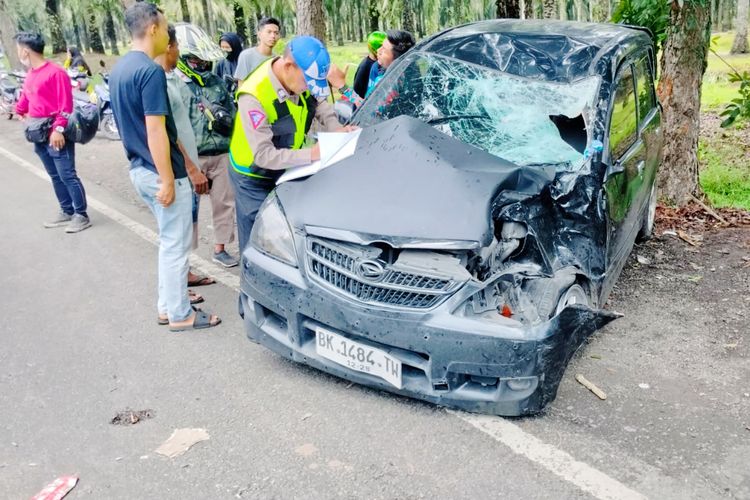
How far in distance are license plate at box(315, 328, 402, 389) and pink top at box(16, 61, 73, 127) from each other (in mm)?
4333

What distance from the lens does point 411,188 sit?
3.32 metres

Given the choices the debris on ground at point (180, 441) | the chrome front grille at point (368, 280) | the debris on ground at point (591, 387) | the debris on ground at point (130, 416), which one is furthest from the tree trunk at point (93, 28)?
the debris on ground at point (591, 387)

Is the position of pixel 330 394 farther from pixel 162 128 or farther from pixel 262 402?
pixel 162 128

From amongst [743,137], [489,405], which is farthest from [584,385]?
[743,137]

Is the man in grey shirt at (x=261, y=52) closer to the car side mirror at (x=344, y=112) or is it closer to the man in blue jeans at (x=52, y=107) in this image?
the man in blue jeans at (x=52, y=107)

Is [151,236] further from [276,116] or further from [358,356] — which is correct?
[358,356]

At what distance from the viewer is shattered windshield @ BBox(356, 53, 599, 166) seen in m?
3.92

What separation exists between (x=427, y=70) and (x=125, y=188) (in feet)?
16.0

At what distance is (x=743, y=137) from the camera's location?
1041 centimetres

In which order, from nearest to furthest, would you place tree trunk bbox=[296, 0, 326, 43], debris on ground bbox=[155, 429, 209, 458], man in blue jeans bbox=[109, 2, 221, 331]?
debris on ground bbox=[155, 429, 209, 458], man in blue jeans bbox=[109, 2, 221, 331], tree trunk bbox=[296, 0, 326, 43]

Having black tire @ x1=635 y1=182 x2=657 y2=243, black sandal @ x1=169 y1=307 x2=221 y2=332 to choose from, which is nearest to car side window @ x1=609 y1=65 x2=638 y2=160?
black tire @ x1=635 y1=182 x2=657 y2=243

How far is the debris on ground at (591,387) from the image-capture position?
338 cm

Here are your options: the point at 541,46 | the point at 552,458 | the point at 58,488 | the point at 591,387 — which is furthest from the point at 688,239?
the point at 58,488

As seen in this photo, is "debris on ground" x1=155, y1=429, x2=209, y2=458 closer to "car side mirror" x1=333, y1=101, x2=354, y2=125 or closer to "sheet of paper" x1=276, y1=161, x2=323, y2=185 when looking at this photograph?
"sheet of paper" x1=276, y1=161, x2=323, y2=185
